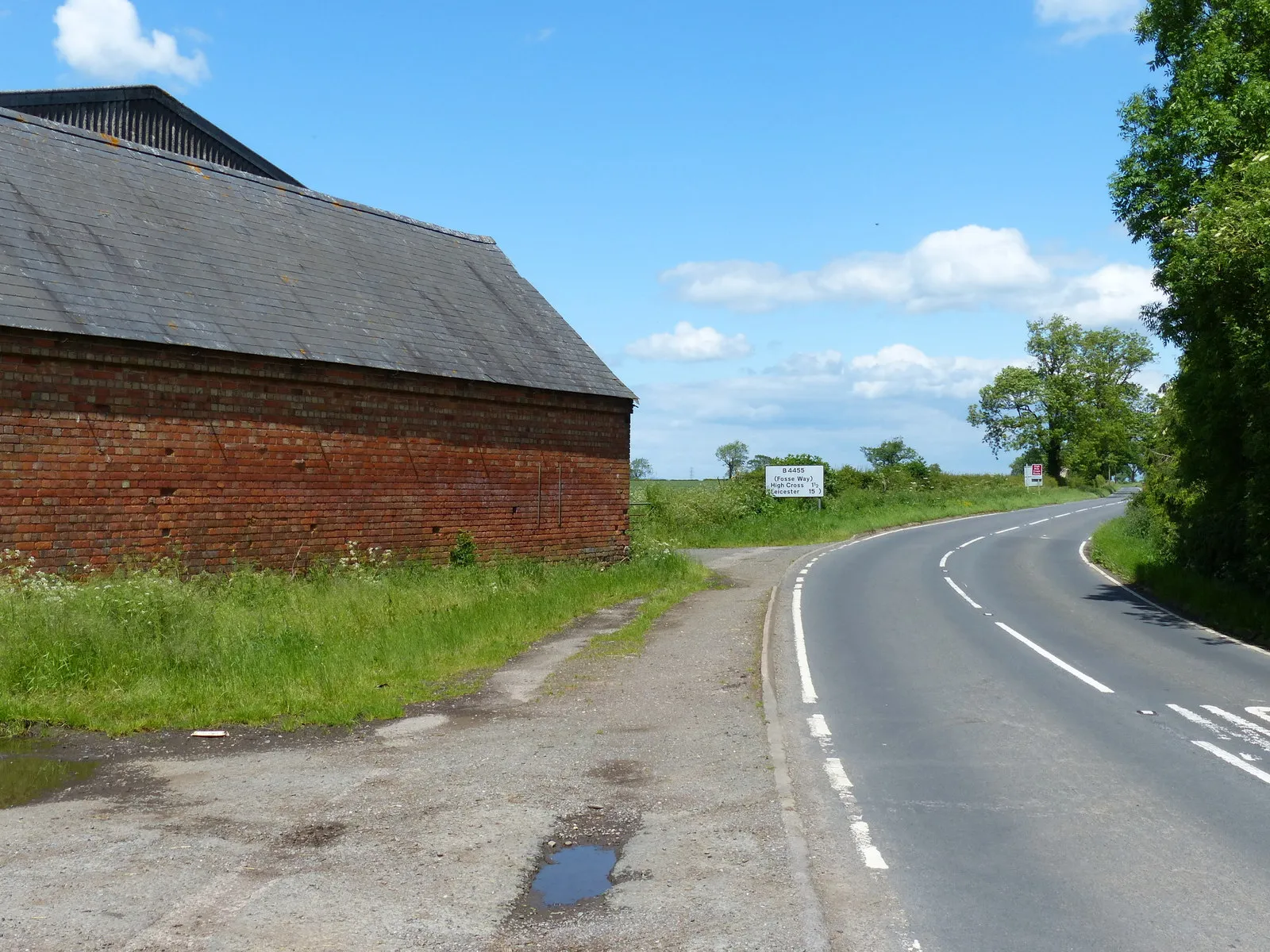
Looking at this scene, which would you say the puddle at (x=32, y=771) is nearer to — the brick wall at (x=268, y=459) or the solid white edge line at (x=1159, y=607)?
the brick wall at (x=268, y=459)

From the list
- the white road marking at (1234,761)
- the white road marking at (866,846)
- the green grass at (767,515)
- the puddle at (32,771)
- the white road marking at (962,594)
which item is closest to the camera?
the white road marking at (866,846)

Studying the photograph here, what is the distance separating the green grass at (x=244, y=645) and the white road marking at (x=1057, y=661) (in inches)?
216

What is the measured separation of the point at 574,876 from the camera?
6090 millimetres

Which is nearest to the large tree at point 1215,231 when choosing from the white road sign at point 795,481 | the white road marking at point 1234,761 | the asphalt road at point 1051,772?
the asphalt road at point 1051,772

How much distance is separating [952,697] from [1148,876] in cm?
573

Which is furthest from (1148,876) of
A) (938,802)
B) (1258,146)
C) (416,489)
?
(416,489)

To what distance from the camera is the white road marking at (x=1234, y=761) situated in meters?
8.20

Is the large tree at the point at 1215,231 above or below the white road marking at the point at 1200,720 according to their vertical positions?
above

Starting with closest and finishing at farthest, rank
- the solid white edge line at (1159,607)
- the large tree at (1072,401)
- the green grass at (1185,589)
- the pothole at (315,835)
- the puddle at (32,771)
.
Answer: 1. the pothole at (315,835)
2. the puddle at (32,771)
3. the solid white edge line at (1159,607)
4. the green grass at (1185,589)
5. the large tree at (1072,401)

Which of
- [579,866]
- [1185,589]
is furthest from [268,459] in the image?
[1185,589]

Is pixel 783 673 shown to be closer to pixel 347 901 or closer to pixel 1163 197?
pixel 347 901

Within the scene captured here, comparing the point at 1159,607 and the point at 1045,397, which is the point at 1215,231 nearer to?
the point at 1159,607

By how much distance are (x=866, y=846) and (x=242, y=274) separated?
16546mm

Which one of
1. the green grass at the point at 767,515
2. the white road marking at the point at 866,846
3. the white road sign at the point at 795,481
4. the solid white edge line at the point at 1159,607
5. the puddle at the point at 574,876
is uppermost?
the white road sign at the point at 795,481
